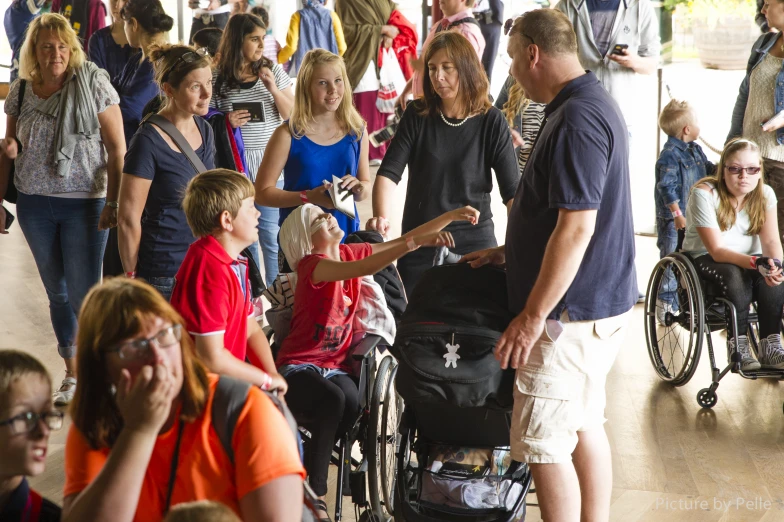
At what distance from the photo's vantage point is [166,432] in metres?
1.60

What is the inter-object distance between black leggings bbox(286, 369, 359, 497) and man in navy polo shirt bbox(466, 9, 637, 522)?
1.88 feet

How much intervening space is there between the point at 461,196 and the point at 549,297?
3.89ft

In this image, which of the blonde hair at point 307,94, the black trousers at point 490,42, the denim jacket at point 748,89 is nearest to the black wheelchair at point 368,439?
the blonde hair at point 307,94

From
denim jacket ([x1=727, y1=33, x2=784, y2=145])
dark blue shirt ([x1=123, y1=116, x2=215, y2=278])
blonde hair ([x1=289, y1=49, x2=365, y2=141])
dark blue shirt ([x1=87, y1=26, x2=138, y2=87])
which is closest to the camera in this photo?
dark blue shirt ([x1=123, y1=116, x2=215, y2=278])

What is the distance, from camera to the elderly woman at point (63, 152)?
145 inches

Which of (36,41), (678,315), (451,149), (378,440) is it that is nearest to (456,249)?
(451,149)

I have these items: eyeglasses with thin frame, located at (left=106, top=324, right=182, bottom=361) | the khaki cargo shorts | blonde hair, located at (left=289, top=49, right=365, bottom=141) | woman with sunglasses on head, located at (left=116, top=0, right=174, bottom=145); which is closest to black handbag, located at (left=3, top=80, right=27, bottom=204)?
woman with sunglasses on head, located at (left=116, top=0, right=174, bottom=145)

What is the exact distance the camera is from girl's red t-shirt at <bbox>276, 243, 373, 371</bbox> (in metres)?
2.90

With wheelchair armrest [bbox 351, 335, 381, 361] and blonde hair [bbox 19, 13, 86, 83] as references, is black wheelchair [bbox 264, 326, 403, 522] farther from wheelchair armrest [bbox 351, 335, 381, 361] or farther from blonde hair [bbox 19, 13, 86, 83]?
blonde hair [bbox 19, 13, 86, 83]

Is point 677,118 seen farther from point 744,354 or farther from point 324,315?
point 324,315

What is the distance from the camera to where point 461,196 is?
3.46m

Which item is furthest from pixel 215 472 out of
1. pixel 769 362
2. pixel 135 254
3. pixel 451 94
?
pixel 769 362

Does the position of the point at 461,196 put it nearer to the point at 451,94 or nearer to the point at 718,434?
the point at 451,94

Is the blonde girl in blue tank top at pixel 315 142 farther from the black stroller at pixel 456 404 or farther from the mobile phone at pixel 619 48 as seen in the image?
the mobile phone at pixel 619 48
